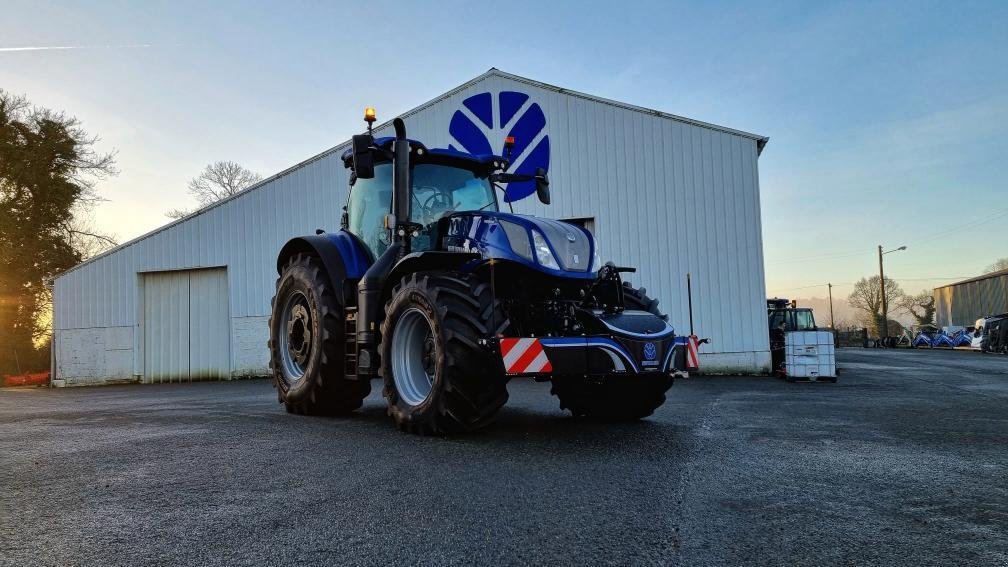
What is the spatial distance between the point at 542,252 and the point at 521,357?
1.13 meters

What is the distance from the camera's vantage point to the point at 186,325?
18.7 m

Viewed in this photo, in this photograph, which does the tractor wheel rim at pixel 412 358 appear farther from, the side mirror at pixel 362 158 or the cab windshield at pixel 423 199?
the side mirror at pixel 362 158

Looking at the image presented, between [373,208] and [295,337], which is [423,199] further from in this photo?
Answer: [295,337]

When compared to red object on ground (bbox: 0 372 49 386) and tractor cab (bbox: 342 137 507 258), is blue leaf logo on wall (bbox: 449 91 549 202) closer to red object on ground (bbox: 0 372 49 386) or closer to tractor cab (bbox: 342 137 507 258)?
tractor cab (bbox: 342 137 507 258)

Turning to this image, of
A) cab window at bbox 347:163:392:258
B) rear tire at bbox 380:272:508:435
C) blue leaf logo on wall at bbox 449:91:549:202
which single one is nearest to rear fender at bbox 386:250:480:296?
rear tire at bbox 380:272:508:435

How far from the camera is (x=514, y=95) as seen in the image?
658 inches

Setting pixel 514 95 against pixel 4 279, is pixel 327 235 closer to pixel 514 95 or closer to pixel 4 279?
pixel 514 95

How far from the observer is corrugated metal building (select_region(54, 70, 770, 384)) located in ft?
49.3

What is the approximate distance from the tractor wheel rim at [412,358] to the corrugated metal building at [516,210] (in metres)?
9.99

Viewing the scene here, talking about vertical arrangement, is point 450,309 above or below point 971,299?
below

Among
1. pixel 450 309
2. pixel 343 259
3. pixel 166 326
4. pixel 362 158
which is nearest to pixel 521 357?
pixel 450 309

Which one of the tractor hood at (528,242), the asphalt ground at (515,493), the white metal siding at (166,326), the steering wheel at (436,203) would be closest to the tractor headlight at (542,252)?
the tractor hood at (528,242)

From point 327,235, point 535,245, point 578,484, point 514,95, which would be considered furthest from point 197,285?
point 578,484

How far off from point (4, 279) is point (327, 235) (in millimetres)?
25972
